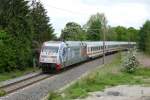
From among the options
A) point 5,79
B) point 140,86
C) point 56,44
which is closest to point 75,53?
point 56,44

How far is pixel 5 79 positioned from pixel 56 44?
28.9ft

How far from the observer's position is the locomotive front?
141 feet

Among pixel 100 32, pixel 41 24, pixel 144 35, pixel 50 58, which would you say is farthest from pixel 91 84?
pixel 100 32

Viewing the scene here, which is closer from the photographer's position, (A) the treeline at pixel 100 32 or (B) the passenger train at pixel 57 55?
(B) the passenger train at pixel 57 55

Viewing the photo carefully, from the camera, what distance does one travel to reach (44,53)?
44000mm

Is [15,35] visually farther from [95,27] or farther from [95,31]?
[95,27]

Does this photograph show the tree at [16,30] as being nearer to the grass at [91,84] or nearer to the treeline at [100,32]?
the treeline at [100,32]

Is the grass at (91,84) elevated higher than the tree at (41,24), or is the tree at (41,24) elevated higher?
the tree at (41,24)

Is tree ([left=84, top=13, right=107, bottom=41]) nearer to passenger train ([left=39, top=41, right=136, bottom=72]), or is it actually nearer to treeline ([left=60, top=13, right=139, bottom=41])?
treeline ([left=60, top=13, right=139, bottom=41])

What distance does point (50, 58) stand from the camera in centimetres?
4366

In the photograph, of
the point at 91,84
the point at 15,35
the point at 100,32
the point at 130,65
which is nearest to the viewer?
the point at 91,84

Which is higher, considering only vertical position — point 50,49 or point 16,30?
point 16,30

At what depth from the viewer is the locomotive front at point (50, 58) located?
43.0m

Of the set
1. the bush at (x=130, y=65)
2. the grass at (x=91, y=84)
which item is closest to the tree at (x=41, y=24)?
the bush at (x=130, y=65)
